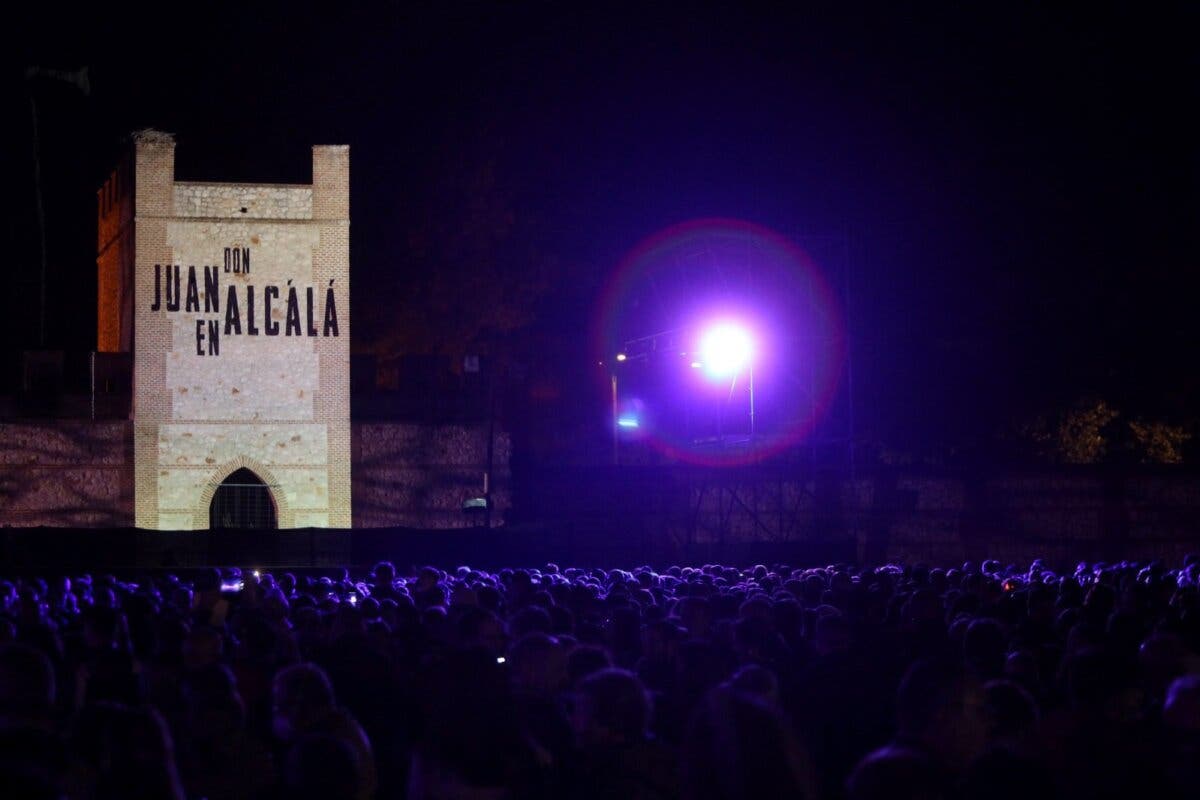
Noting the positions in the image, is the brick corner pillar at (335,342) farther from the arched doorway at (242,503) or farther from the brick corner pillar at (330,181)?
the arched doorway at (242,503)

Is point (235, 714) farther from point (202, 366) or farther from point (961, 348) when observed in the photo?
point (961, 348)

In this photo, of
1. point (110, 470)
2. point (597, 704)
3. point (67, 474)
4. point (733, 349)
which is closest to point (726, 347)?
point (733, 349)

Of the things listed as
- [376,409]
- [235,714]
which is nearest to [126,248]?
[376,409]

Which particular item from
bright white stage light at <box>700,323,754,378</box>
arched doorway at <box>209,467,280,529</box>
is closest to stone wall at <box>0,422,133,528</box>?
arched doorway at <box>209,467,280,529</box>

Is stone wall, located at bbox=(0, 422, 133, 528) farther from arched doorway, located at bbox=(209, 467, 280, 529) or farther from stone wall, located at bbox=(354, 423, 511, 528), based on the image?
stone wall, located at bbox=(354, 423, 511, 528)

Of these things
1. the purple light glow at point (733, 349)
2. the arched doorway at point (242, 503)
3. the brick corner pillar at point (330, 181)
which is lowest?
the arched doorway at point (242, 503)

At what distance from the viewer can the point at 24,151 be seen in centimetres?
5769

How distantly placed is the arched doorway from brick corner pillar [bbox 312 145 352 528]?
183cm

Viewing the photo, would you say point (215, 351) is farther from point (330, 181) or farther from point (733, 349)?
point (733, 349)

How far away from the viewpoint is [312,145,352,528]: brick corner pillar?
137 feet

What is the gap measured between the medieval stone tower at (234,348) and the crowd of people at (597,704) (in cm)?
2885

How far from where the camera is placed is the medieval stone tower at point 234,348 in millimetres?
40875

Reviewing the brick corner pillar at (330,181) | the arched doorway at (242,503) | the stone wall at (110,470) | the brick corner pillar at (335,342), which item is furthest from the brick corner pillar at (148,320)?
the brick corner pillar at (335,342)

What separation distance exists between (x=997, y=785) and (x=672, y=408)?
2848 cm
